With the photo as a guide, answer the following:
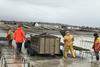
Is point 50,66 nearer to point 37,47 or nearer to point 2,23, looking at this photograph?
point 37,47

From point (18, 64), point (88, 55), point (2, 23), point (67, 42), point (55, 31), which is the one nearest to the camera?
point (18, 64)

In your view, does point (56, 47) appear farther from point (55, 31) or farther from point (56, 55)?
point (55, 31)

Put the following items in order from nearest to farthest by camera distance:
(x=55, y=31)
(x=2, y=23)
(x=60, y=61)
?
(x=60, y=61)
(x=55, y=31)
(x=2, y=23)

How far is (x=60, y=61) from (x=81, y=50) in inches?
211

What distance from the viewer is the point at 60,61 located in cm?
2091

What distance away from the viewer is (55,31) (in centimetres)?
6169

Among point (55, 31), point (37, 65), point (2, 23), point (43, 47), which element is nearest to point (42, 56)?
point (43, 47)

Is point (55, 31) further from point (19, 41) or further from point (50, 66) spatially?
point (50, 66)

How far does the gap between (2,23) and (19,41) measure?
44.6 m

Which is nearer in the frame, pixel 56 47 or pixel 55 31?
pixel 56 47

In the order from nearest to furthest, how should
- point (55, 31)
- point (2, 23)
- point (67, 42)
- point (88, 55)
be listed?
1. point (67, 42)
2. point (88, 55)
3. point (55, 31)
4. point (2, 23)

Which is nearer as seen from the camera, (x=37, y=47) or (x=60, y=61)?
(x=60, y=61)

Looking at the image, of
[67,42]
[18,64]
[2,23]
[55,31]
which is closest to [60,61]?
[67,42]

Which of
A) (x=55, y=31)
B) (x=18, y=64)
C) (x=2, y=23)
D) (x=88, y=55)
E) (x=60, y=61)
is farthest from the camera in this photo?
(x=2, y=23)
